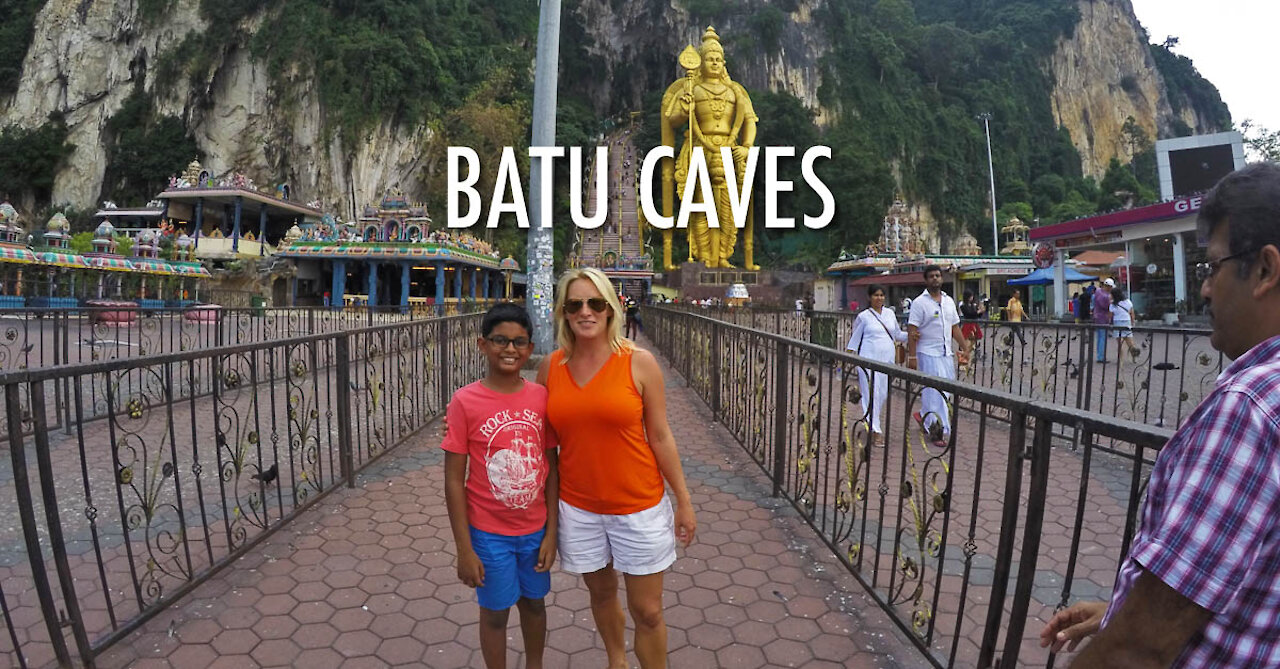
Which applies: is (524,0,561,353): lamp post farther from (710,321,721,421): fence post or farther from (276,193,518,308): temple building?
(276,193,518,308): temple building

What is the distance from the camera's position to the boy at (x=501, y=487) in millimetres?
2045

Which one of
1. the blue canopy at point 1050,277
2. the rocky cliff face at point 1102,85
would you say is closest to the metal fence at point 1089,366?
the blue canopy at point 1050,277

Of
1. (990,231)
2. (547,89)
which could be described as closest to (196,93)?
(547,89)

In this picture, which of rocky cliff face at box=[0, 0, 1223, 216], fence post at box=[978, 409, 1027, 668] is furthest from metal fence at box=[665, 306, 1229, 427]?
rocky cliff face at box=[0, 0, 1223, 216]

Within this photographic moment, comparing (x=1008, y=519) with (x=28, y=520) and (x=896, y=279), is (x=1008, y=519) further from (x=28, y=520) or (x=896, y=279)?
(x=896, y=279)

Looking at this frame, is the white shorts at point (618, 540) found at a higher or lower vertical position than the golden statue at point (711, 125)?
lower

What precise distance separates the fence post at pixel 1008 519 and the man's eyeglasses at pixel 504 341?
5.09ft

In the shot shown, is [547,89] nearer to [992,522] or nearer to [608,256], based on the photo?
[992,522]

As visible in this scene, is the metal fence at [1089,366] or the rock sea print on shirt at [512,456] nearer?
Answer: the rock sea print on shirt at [512,456]

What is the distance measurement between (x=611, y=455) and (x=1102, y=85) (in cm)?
A: 8823

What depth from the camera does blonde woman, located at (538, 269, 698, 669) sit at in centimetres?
204

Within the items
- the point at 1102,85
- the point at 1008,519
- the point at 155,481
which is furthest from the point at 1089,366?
the point at 1102,85

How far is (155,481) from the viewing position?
3.06 m

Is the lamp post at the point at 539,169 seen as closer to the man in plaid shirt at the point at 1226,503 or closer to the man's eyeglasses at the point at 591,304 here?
the man's eyeglasses at the point at 591,304
